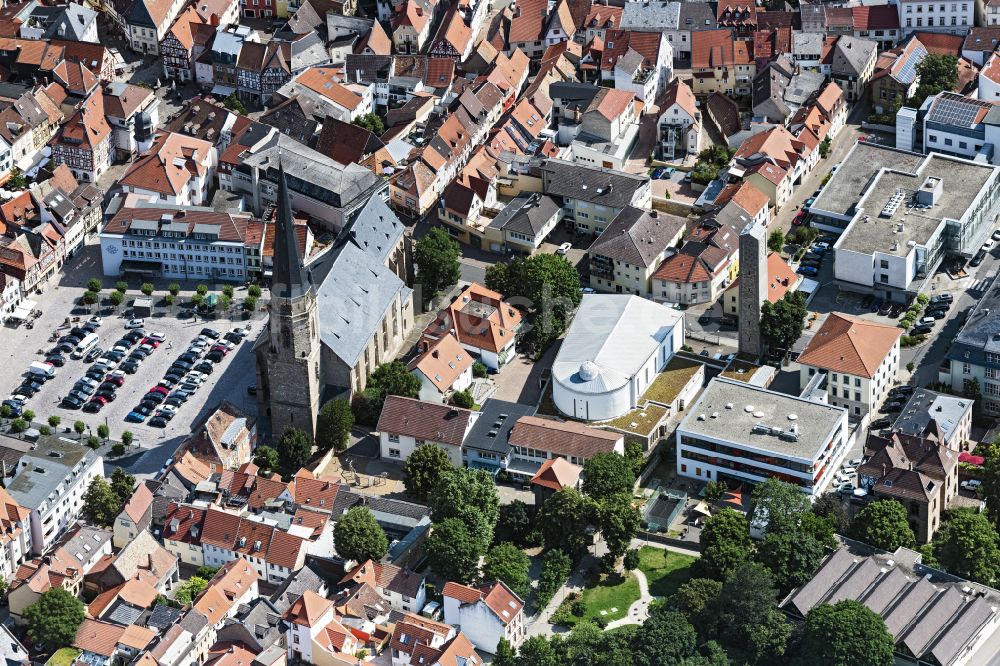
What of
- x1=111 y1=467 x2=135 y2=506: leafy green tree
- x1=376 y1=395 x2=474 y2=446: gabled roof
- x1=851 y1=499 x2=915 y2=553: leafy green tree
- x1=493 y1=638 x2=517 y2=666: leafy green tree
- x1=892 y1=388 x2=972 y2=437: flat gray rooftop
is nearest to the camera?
x1=493 y1=638 x2=517 y2=666: leafy green tree

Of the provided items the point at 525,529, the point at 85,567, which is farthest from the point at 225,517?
the point at 525,529

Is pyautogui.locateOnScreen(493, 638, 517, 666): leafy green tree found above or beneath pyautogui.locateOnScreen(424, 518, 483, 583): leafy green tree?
beneath

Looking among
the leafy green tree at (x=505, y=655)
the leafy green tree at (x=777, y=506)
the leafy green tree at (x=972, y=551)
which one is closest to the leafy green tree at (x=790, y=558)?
the leafy green tree at (x=777, y=506)

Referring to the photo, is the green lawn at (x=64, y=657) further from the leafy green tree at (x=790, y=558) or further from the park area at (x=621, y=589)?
the leafy green tree at (x=790, y=558)

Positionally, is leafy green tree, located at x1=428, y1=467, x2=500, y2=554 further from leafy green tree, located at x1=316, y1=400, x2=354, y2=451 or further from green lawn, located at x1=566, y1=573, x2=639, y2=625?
leafy green tree, located at x1=316, y1=400, x2=354, y2=451

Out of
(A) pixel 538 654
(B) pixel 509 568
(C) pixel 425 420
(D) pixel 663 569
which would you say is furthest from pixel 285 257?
(A) pixel 538 654

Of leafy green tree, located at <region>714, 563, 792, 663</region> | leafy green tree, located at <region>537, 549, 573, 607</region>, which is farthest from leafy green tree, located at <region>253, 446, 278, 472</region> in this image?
leafy green tree, located at <region>714, 563, 792, 663</region>
